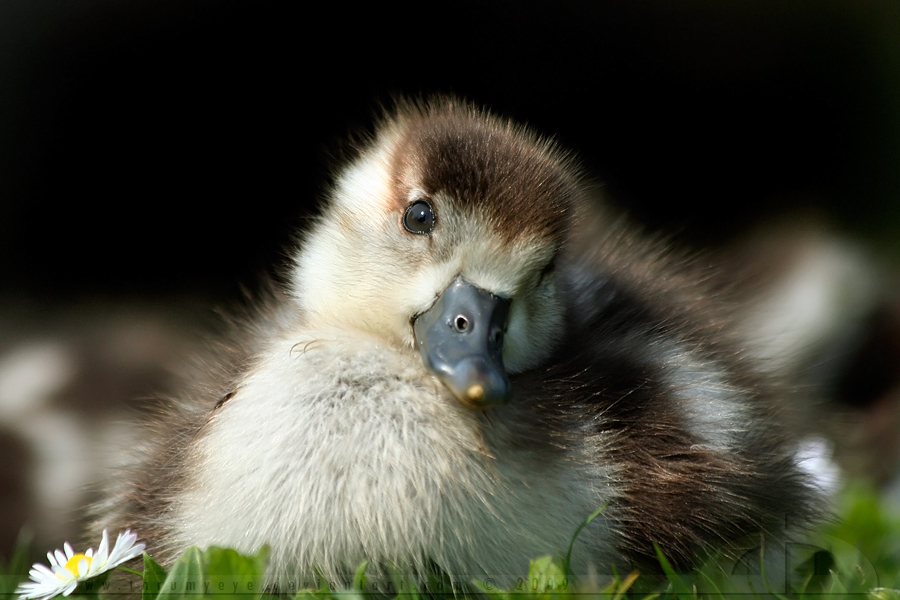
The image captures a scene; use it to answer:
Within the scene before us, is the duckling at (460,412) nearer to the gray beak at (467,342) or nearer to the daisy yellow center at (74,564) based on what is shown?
the gray beak at (467,342)

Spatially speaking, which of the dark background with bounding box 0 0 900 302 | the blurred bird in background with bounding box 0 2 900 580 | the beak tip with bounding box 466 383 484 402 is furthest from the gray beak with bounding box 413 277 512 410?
the dark background with bounding box 0 0 900 302

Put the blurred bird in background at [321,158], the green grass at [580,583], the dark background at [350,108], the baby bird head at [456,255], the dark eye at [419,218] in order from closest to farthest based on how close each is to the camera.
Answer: the green grass at [580,583]
the baby bird head at [456,255]
the dark eye at [419,218]
the blurred bird in background at [321,158]
the dark background at [350,108]

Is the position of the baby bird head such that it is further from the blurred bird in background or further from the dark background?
the dark background

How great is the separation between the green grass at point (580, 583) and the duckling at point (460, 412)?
0.04m


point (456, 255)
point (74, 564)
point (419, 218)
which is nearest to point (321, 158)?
point (419, 218)

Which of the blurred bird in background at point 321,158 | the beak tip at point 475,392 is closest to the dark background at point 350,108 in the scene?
the blurred bird in background at point 321,158

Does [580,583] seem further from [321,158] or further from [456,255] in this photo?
[321,158]

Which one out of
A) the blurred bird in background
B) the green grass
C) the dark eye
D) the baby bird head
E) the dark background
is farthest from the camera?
the dark background

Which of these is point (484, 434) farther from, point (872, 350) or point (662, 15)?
point (662, 15)

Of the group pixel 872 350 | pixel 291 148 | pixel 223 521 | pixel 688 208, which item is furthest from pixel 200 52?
pixel 872 350

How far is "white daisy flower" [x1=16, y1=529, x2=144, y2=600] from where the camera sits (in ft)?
4.33

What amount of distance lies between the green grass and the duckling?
0.12 ft

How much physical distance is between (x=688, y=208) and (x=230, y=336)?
2605 mm

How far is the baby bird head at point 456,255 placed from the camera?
1312 millimetres
